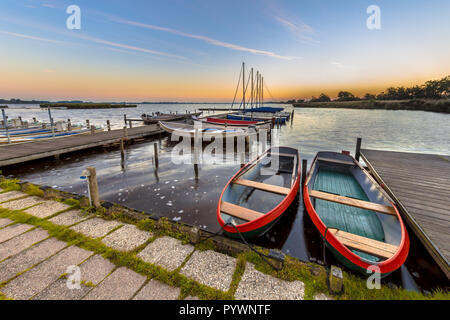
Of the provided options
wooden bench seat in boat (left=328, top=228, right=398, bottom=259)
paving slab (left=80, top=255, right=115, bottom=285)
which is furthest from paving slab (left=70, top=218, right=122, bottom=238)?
wooden bench seat in boat (left=328, top=228, right=398, bottom=259)

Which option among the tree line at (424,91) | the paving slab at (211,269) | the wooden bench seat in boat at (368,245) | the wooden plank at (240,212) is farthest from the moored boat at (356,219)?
the tree line at (424,91)

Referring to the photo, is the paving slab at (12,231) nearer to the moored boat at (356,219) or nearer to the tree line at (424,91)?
the moored boat at (356,219)

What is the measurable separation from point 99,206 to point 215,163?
9470mm

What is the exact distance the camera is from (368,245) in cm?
427

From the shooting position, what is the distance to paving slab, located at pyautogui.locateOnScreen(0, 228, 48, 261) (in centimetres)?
395

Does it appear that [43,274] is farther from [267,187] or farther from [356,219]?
[356,219]

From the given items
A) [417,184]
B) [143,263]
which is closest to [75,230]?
[143,263]

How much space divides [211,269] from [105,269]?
2.01 m

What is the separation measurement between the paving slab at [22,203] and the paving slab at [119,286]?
182 inches

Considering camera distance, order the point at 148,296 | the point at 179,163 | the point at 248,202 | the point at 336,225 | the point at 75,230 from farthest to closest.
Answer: the point at 179,163 < the point at 248,202 < the point at 336,225 < the point at 75,230 < the point at 148,296

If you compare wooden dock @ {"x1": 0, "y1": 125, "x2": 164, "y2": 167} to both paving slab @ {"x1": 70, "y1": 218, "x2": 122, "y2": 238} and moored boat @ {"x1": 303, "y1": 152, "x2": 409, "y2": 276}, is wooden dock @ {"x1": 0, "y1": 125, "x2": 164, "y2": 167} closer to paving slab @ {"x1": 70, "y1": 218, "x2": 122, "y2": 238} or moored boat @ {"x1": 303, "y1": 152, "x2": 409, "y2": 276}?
paving slab @ {"x1": 70, "y1": 218, "x2": 122, "y2": 238}
